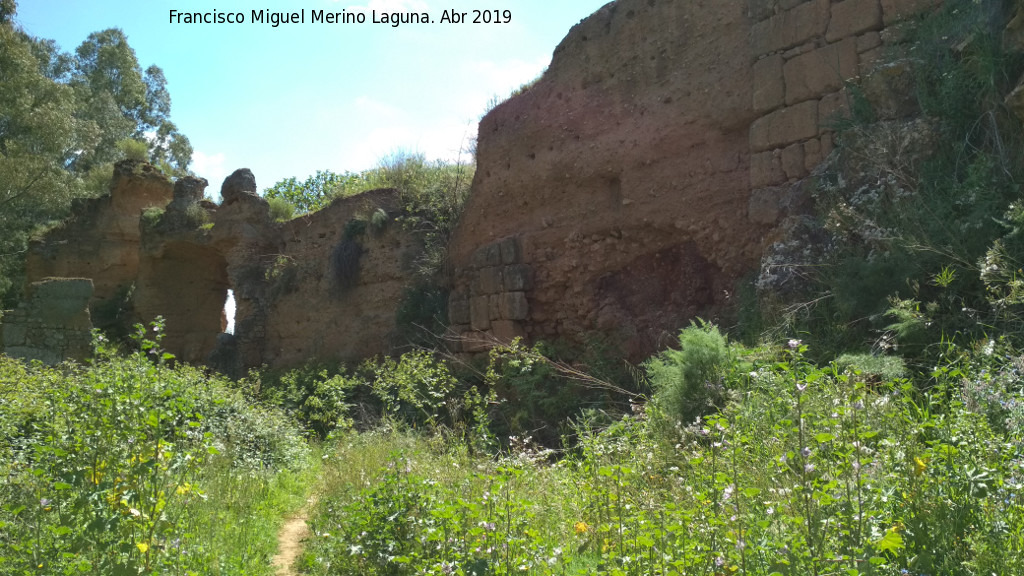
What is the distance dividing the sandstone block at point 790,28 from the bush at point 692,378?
10.7 feet

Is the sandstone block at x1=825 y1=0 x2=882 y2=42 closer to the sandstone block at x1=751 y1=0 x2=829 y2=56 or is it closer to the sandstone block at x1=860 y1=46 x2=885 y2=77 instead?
the sandstone block at x1=751 y1=0 x2=829 y2=56

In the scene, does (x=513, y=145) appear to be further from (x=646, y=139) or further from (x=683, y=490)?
(x=683, y=490)

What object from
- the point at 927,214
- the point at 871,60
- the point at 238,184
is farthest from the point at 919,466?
the point at 238,184

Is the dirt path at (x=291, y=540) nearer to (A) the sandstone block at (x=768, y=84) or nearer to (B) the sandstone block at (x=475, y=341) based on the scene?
(B) the sandstone block at (x=475, y=341)

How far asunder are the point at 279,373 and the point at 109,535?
10.4 meters

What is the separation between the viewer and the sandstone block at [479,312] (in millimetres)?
10625

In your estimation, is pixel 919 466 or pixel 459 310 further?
pixel 459 310

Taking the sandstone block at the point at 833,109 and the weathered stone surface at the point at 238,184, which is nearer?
the sandstone block at the point at 833,109

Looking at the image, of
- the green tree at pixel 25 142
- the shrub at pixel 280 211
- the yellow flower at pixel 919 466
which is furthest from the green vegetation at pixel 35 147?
the yellow flower at pixel 919 466

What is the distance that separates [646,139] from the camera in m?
9.02

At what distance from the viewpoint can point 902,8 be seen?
7.11 metres

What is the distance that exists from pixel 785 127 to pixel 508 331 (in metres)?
4.35

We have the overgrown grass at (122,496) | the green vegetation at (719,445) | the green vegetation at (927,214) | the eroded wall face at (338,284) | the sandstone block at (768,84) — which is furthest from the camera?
the eroded wall face at (338,284)

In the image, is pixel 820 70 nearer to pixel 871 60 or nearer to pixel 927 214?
pixel 871 60
